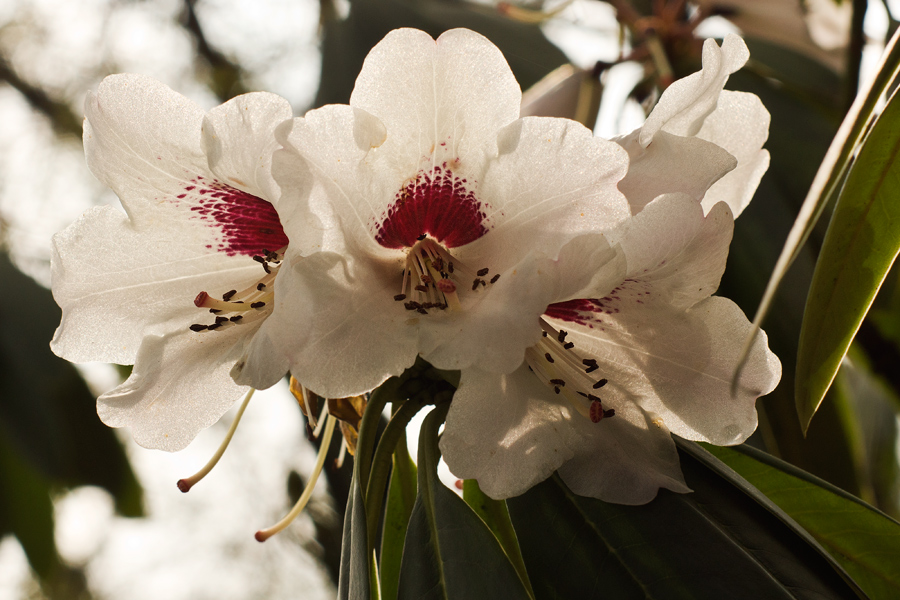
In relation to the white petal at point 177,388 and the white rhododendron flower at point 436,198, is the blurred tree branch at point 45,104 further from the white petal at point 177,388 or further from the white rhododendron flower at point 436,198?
the white rhododendron flower at point 436,198

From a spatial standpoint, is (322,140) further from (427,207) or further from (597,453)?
(597,453)

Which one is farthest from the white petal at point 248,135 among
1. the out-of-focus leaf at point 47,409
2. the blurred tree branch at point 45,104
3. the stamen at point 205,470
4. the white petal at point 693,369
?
the blurred tree branch at point 45,104

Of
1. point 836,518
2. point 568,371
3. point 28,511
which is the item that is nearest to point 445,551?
point 568,371

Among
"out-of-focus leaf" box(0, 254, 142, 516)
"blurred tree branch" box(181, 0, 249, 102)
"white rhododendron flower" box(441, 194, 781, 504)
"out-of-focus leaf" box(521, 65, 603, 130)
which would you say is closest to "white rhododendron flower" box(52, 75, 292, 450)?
"white rhododendron flower" box(441, 194, 781, 504)

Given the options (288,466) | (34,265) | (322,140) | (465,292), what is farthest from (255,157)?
(288,466)

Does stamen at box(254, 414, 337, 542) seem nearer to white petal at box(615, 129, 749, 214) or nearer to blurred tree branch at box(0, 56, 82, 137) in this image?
white petal at box(615, 129, 749, 214)

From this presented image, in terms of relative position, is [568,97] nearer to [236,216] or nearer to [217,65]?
[236,216]
